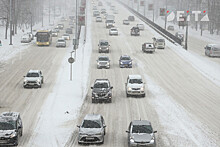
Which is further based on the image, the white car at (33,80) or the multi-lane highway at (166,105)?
the white car at (33,80)

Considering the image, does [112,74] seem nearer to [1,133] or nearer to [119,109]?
[119,109]

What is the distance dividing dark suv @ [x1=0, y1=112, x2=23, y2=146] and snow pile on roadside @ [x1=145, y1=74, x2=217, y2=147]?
8344 mm

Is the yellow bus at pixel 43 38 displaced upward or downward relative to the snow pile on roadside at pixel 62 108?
upward

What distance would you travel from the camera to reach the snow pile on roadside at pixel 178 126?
26258 millimetres

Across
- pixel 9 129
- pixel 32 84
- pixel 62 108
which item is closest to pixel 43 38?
pixel 32 84

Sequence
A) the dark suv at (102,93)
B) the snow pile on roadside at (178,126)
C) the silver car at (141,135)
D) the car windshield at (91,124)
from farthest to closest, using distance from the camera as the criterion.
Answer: the dark suv at (102,93)
the snow pile on roadside at (178,126)
the car windshield at (91,124)
the silver car at (141,135)

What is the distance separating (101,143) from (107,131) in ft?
9.79

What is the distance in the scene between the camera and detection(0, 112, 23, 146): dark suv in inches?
941

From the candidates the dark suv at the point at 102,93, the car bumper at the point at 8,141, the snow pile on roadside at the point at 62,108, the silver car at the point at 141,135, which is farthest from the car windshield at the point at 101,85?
the car bumper at the point at 8,141

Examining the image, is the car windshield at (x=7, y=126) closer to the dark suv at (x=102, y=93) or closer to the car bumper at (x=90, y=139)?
the car bumper at (x=90, y=139)

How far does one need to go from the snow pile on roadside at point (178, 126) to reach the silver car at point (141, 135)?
1.90 m

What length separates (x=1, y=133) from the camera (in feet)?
78.6

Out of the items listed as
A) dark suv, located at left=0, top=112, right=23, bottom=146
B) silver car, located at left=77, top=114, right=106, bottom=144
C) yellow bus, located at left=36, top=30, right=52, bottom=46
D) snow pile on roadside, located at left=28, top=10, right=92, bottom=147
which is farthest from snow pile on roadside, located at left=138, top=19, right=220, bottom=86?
dark suv, located at left=0, top=112, right=23, bottom=146

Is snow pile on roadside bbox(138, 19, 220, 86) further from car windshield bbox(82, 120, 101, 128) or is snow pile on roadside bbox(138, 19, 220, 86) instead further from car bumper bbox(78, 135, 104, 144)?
car bumper bbox(78, 135, 104, 144)
